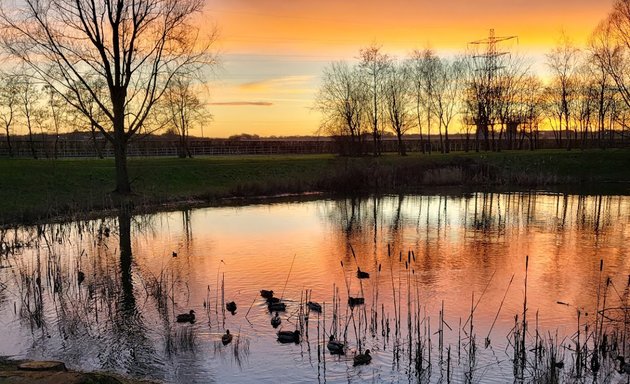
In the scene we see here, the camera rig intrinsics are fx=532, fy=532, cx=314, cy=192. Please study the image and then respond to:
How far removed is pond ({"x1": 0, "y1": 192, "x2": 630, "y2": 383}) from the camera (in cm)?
882

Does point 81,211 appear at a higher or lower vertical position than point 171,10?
lower

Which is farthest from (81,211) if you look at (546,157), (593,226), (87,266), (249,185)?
(546,157)

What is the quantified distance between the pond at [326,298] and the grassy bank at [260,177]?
22.8 ft

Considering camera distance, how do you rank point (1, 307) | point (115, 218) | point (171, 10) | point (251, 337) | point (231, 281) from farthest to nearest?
point (171, 10), point (115, 218), point (231, 281), point (1, 307), point (251, 337)

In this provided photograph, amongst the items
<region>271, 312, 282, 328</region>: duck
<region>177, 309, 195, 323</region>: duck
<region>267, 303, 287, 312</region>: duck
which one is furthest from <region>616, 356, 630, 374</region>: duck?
<region>177, 309, 195, 323</region>: duck

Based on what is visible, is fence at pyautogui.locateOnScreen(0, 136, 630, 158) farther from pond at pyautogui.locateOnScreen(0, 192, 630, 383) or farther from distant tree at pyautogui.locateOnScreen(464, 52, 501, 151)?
pond at pyautogui.locateOnScreen(0, 192, 630, 383)

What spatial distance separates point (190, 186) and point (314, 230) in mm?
A: 18166

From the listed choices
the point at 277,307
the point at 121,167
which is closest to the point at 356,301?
the point at 277,307

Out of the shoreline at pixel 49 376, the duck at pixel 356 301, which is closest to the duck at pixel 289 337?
the duck at pixel 356 301

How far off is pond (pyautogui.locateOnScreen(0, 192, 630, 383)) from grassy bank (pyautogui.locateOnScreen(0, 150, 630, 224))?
695cm

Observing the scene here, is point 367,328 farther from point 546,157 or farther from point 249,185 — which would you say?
point 546,157

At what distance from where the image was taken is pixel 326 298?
484 inches

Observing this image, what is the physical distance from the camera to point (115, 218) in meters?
26.2

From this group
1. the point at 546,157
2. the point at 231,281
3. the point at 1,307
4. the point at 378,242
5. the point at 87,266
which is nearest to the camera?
the point at 1,307
